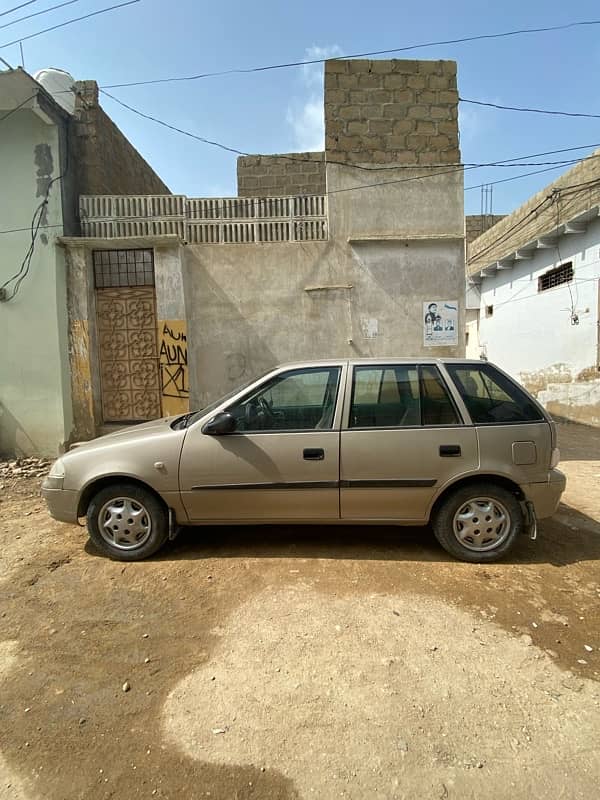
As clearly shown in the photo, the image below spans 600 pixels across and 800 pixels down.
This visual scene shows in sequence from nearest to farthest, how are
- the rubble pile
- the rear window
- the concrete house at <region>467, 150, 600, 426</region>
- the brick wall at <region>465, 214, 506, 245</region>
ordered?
the rear window < the rubble pile < the concrete house at <region>467, 150, 600, 426</region> < the brick wall at <region>465, 214, 506, 245</region>

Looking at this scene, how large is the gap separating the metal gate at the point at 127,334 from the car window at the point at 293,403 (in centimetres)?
439

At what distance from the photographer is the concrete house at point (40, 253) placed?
22.8ft

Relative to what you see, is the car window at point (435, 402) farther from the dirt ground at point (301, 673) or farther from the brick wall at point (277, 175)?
the brick wall at point (277, 175)

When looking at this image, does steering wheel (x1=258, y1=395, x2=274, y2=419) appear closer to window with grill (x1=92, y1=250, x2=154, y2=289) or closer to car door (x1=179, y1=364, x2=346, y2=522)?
car door (x1=179, y1=364, x2=346, y2=522)

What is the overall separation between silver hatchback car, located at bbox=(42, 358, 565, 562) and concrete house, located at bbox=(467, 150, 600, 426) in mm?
9681

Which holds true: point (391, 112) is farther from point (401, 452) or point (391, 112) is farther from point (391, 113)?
point (401, 452)

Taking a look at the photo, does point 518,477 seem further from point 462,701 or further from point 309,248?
point 309,248

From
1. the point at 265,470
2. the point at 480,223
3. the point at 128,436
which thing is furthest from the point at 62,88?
the point at 480,223

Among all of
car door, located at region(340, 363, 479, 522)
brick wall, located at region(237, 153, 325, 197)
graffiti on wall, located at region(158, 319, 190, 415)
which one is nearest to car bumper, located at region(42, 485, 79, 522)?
car door, located at region(340, 363, 479, 522)

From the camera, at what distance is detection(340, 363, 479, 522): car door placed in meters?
3.36

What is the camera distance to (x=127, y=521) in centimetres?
349

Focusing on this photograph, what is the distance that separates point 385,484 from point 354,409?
617 millimetres

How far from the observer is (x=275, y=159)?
992cm

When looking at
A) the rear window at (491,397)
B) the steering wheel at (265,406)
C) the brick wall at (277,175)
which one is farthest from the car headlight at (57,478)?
the brick wall at (277,175)
